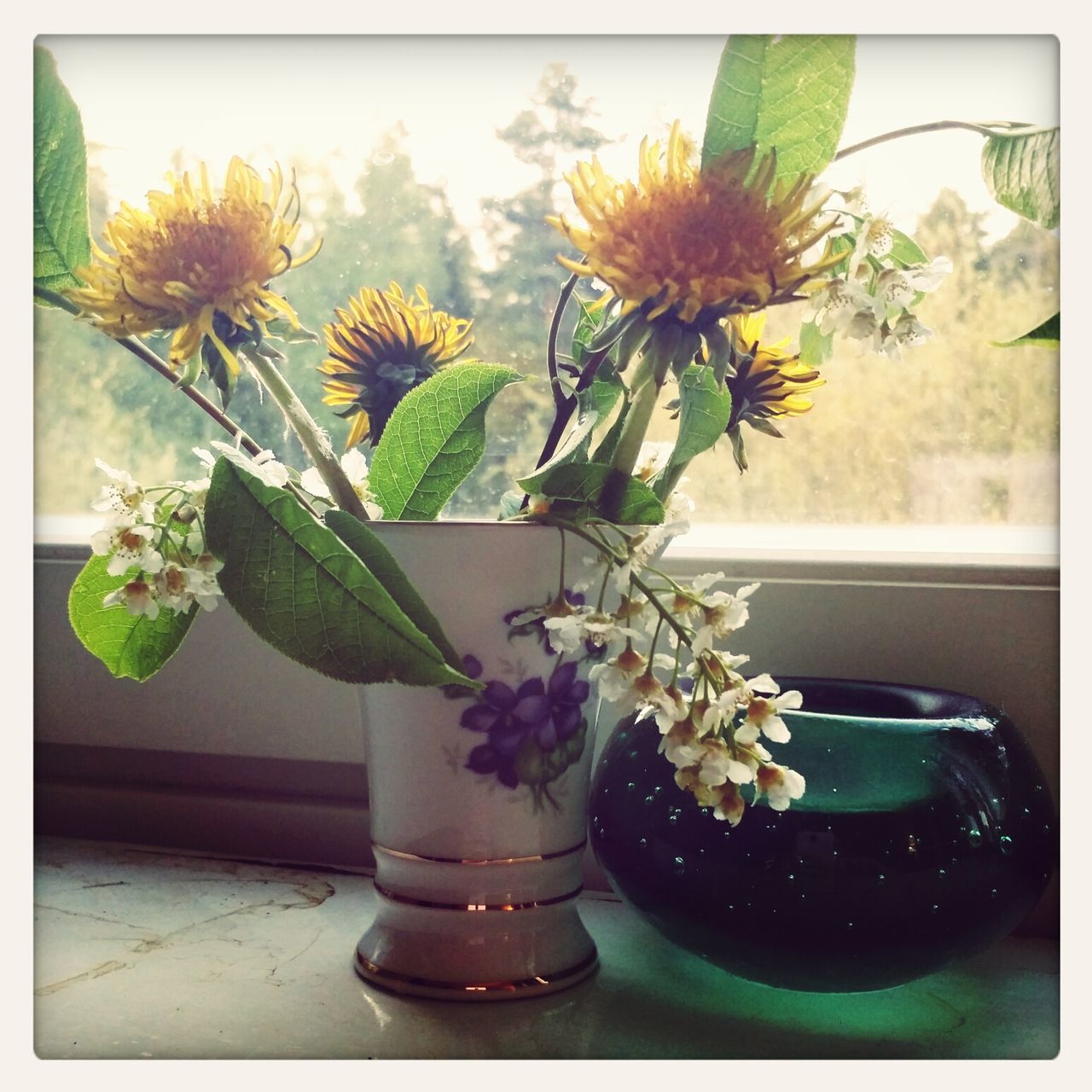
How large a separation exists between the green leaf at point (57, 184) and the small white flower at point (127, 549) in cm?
10

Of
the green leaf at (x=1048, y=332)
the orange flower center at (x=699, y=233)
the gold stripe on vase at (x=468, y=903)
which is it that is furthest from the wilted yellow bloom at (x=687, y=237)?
the gold stripe on vase at (x=468, y=903)

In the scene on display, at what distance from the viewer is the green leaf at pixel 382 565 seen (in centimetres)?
34

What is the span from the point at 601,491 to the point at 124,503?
15cm

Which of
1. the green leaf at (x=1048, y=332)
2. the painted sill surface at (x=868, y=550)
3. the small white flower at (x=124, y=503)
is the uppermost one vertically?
the green leaf at (x=1048, y=332)

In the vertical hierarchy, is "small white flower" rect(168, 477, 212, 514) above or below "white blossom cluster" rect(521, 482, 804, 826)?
above

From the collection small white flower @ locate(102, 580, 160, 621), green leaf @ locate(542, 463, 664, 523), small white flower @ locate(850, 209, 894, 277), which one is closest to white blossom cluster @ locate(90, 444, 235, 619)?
small white flower @ locate(102, 580, 160, 621)

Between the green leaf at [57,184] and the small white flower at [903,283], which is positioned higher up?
the green leaf at [57,184]

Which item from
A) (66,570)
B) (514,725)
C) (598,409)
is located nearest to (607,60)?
(598,409)

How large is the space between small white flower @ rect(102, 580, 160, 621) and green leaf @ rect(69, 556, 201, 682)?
0.13ft

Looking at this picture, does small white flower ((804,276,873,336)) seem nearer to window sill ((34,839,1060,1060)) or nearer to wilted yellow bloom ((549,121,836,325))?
wilted yellow bloom ((549,121,836,325))

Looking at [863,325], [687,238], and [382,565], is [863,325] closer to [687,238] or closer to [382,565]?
[687,238]

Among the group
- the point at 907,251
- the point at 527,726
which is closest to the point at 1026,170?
the point at 907,251

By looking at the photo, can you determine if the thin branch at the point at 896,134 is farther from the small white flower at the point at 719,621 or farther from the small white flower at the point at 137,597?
the small white flower at the point at 137,597

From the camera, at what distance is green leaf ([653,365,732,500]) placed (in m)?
0.35
